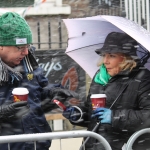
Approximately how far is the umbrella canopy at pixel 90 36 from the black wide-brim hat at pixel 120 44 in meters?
0.10

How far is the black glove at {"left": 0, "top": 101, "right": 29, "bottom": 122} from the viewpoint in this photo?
3381 mm

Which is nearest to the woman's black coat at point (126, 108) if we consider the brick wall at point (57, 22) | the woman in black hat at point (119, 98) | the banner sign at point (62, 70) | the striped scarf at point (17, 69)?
the woman in black hat at point (119, 98)

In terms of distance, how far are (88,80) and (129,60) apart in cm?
624

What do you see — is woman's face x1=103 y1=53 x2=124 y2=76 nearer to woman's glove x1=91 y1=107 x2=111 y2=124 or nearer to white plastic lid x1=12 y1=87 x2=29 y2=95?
woman's glove x1=91 y1=107 x2=111 y2=124

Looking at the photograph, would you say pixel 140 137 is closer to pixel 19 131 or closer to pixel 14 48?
pixel 19 131

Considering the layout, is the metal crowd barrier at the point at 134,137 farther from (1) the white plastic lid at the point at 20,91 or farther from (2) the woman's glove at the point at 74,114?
(1) the white plastic lid at the point at 20,91

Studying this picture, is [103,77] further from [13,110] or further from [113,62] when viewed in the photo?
[13,110]

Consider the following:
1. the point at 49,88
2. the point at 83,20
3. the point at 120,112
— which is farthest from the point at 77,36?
the point at 120,112

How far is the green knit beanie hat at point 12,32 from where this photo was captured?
3.63 m

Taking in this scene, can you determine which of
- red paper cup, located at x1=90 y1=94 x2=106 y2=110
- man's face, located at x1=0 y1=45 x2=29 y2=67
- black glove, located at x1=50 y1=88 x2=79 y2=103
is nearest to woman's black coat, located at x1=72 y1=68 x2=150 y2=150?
red paper cup, located at x1=90 y1=94 x2=106 y2=110

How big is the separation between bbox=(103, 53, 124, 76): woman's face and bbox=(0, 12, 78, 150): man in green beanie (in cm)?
38

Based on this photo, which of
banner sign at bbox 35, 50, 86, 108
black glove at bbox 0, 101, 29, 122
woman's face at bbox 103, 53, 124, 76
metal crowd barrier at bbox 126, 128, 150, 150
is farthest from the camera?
banner sign at bbox 35, 50, 86, 108

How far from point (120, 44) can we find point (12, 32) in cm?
85

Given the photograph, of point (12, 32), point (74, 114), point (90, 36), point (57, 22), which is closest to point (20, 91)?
point (12, 32)
